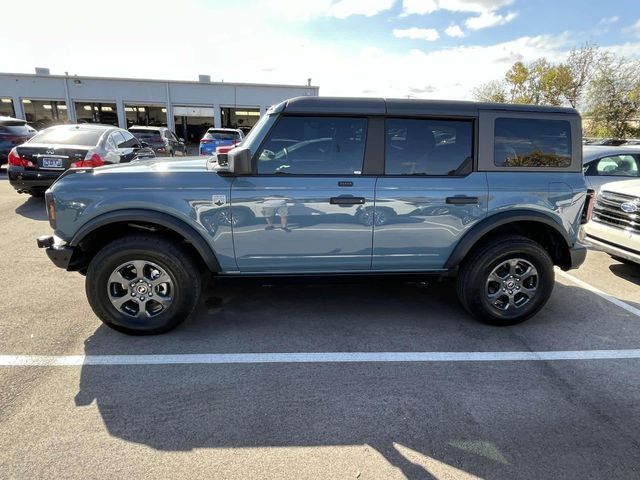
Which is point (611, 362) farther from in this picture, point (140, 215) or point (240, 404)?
point (140, 215)

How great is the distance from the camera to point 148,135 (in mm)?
15547

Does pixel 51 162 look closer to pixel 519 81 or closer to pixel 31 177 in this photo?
pixel 31 177

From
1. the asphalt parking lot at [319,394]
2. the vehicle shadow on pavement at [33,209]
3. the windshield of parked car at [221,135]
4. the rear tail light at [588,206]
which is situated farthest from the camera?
the windshield of parked car at [221,135]

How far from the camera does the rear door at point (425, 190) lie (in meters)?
3.48

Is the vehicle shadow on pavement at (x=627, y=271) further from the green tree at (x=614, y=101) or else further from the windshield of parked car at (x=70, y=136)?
the green tree at (x=614, y=101)

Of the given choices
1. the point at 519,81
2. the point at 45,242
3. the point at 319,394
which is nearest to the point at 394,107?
the point at 319,394

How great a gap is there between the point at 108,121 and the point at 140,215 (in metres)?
31.9

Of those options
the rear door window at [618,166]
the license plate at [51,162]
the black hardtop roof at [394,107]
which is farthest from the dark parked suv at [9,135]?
the rear door window at [618,166]

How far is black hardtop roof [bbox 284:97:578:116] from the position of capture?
3426 millimetres

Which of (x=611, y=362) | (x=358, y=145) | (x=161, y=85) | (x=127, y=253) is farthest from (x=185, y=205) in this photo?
(x=161, y=85)

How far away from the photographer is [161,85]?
2928 cm

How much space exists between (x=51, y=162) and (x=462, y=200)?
7.79 metres

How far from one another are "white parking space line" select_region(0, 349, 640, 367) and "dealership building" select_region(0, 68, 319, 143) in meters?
28.6

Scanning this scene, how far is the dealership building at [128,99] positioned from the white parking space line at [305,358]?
2864 centimetres
